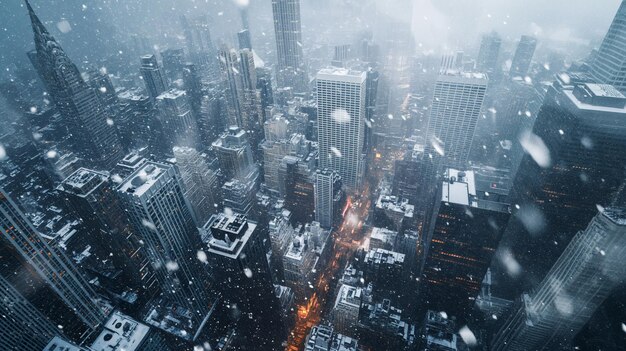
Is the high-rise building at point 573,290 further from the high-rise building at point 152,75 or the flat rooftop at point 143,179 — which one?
the high-rise building at point 152,75

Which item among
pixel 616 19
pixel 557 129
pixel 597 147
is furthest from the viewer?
pixel 616 19

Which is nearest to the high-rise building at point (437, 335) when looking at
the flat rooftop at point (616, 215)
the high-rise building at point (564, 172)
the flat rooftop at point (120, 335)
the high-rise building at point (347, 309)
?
the high-rise building at point (347, 309)

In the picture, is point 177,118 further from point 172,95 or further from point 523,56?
point 523,56

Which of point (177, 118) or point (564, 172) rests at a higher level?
point (564, 172)

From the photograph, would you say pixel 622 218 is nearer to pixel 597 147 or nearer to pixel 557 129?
pixel 597 147

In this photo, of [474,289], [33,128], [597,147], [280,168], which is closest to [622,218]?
[597,147]

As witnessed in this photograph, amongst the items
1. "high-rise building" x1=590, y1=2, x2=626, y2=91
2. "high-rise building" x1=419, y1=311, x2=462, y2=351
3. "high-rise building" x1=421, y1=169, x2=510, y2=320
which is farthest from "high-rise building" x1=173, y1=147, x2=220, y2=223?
"high-rise building" x1=590, y1=2, x2=626, y2=91

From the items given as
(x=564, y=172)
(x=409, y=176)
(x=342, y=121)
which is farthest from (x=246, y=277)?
(x=409, y=176)
